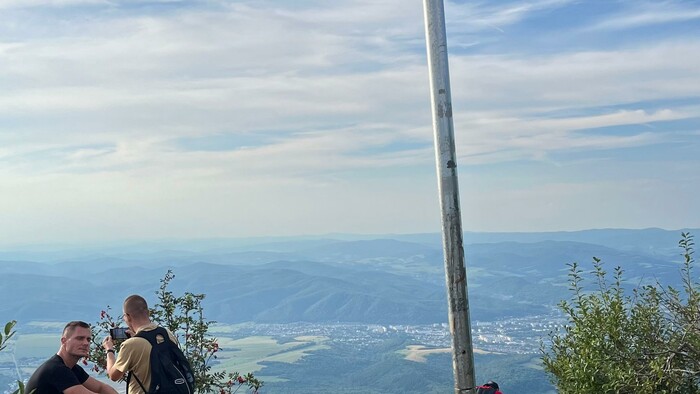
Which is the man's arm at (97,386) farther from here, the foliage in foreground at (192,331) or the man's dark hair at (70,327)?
the foliage in foreground at (192,331)

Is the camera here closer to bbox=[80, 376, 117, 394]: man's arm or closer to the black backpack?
bbox=[80, 376, 117, 394]: man's arm

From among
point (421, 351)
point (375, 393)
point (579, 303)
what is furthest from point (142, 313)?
point (421, 351)

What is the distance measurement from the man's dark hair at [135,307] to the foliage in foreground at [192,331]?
398 centimetres

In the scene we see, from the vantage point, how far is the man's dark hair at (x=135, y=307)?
611 cm

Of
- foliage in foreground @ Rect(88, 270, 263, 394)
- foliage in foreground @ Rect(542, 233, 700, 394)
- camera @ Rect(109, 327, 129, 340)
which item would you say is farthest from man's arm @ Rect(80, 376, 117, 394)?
foliage in foreground @ Rect(542, 233, 700, 394)

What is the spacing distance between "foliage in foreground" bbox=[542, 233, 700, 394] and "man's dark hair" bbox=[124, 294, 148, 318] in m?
3.88

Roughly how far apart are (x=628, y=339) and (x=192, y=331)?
18.5 feet

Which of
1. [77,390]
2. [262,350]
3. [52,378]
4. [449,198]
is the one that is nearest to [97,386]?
[77,390]

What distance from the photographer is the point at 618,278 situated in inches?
305

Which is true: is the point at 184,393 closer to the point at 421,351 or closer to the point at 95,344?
the point at 95,344

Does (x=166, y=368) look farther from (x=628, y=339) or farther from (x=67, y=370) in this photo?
(x=628, y=339)

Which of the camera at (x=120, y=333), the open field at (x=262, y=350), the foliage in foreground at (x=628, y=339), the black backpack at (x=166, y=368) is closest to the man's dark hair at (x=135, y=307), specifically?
the black backpack at (x=166, y=368)

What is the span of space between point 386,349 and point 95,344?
467 feet

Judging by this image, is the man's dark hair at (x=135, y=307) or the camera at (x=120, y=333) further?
the camera at (x=120, y=333)
